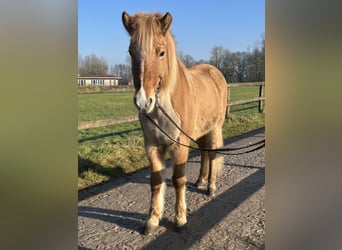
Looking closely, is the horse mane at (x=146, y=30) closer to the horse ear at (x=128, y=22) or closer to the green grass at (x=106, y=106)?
the horse ear at (x=128, y=22)

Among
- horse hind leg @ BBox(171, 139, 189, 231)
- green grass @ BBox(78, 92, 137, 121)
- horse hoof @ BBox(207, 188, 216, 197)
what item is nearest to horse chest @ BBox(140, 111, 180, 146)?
horse hind leg @ BBox(171, 139, 189, 231)

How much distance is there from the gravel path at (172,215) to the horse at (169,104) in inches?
4.6

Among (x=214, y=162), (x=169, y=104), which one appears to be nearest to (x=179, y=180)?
(x=169, y=104)

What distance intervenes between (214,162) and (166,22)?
1605 mm

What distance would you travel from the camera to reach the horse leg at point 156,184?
7.23ft

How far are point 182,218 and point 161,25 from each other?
1.32 m

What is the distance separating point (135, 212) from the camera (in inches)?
96.5

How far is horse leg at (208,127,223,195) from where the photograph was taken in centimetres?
287

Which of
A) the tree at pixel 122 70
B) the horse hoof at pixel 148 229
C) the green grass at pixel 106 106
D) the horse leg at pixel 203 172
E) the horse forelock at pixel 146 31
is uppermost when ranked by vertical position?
the horse forelock at pixel 146 31

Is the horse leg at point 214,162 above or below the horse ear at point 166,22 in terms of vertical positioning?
below

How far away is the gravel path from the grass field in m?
0.19

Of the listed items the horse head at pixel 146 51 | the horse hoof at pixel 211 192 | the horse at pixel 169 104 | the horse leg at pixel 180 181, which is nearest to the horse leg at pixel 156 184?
the horse at pixel 169 104
